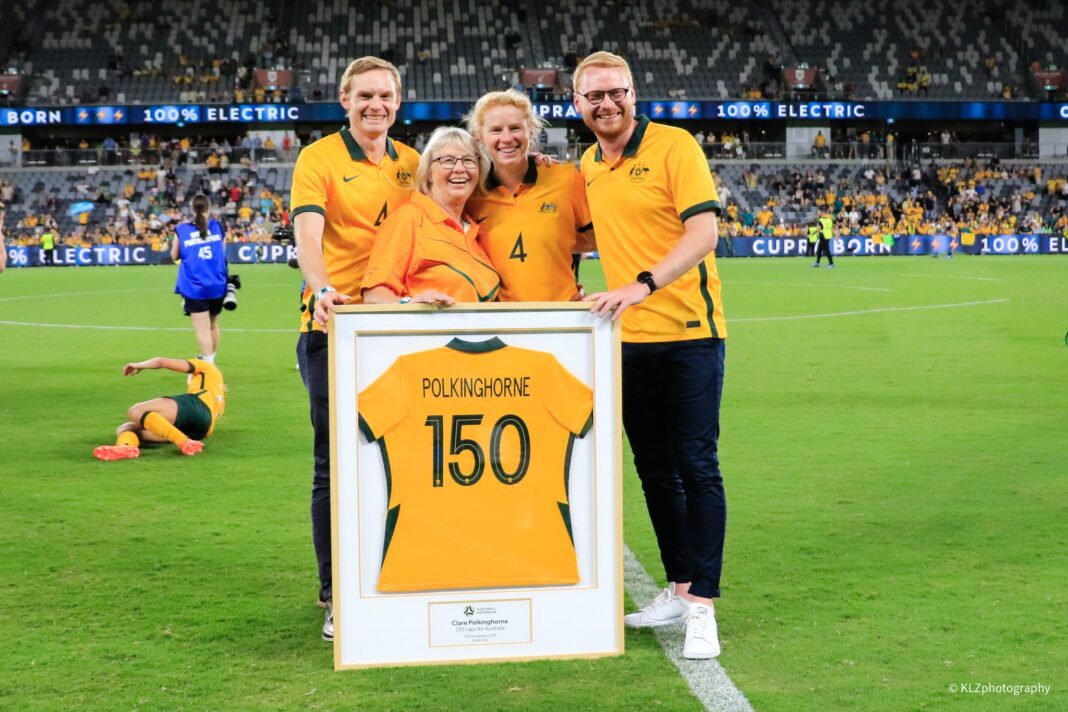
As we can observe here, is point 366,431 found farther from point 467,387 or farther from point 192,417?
point 192,417

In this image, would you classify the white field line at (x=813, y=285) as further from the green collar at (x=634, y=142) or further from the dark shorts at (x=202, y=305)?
the green collar at (x=634, y=142)

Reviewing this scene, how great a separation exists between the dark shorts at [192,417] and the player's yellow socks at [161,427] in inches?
5.8

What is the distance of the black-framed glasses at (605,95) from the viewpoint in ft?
15.8

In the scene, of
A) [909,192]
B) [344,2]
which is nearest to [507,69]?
[344,2]

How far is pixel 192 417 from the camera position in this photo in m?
9.36

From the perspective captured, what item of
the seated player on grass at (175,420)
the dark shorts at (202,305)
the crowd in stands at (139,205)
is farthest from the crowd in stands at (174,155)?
the seated player on grass at (175,420)

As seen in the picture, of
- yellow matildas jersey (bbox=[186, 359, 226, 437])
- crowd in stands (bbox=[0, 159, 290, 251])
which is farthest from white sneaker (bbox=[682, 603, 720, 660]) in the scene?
crowd in stands (bbox=[0, 159, 290, 251])

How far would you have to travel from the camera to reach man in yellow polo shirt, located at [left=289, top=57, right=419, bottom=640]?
4.98m

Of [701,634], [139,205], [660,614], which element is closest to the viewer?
[701,634]

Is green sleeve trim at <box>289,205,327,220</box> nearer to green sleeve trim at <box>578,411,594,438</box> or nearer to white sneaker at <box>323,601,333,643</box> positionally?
green sleeve trim at <box>578,411,594,438</box>

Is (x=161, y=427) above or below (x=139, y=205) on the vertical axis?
below

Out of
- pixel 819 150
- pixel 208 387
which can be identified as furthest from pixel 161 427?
pixel 819 150

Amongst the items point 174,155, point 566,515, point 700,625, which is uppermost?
point 174,155

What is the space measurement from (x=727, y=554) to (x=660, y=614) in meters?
1.15
